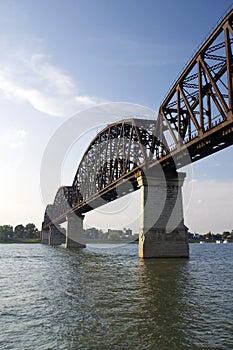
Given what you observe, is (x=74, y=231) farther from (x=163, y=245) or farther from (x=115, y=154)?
(x=163, y=245)

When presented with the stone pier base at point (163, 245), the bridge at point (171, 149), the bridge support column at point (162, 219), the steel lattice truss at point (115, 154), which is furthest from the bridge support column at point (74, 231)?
the stone pier base at point (163, 245)

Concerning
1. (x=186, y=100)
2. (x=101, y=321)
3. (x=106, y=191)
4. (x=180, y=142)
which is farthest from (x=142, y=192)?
(x=101, y=321)

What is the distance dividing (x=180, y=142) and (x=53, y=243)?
422ft

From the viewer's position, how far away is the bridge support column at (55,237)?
156 m

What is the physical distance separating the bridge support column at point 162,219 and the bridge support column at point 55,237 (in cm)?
11496

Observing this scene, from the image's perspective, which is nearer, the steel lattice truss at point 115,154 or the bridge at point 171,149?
the bridge at point 171,149

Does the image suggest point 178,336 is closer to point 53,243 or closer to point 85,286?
point 85,286

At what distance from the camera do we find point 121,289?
870 inches

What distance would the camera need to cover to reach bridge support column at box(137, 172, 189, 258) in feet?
150

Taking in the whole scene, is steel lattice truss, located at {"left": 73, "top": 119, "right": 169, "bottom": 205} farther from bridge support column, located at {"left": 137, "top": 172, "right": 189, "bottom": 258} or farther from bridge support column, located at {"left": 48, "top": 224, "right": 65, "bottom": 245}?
bridge support column, located at {"left": 48, "top": 224, "right": 65, "bottom": 245}

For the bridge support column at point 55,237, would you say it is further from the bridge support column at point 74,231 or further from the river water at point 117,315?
the river water at point 117,315

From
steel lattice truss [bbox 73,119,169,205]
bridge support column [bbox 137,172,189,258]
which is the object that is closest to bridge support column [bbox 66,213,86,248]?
steel lattice truss [bbox 73,119,169,205]

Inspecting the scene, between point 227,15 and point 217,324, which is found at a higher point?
point 227,15

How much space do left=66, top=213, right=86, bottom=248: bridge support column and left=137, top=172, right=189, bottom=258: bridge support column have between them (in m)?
62.5
